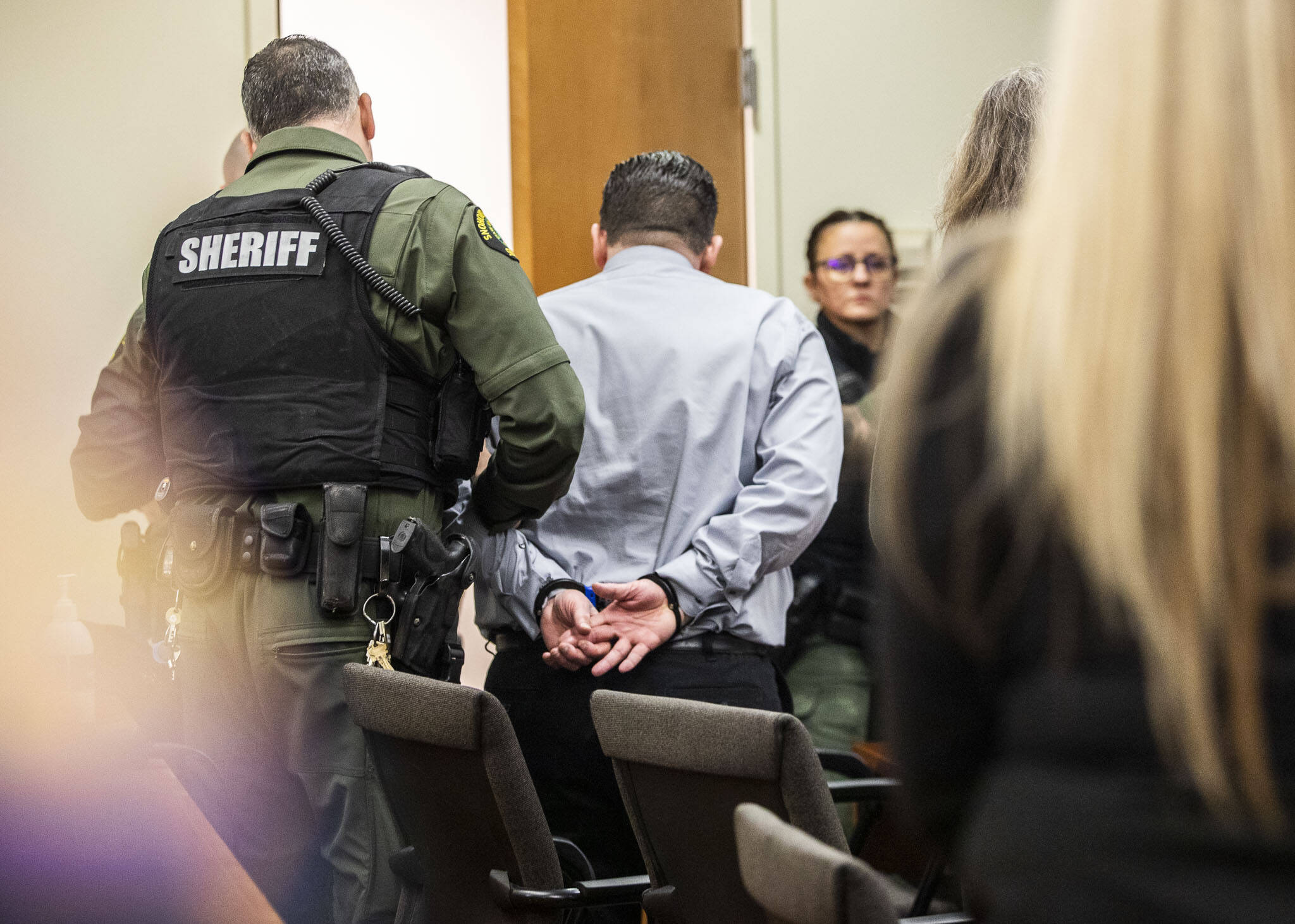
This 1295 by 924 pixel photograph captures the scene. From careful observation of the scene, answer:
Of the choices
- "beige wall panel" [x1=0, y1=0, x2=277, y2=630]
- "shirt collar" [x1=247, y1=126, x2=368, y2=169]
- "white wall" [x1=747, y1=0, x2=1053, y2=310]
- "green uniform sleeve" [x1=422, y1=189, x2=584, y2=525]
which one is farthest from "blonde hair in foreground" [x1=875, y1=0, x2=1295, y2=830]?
"white wall" [x1=747, y1=0, x2=1053, y2=310]

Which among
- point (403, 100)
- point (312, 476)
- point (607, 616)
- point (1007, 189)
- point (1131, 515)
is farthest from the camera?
point (403, 100)

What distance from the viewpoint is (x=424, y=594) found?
191cm

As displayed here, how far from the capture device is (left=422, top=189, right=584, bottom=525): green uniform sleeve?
1920 mm

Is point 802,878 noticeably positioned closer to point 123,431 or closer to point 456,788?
point 456,788

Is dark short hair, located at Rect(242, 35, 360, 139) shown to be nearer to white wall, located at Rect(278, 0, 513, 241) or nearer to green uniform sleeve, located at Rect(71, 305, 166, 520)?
green uniform sleeve, located at Rect(71, 305, 166, 520)

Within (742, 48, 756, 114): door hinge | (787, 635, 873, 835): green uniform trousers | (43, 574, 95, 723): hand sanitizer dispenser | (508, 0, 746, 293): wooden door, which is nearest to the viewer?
(43, 574, 95, 723): hand sanitizer dispenser

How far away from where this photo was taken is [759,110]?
11.8ft

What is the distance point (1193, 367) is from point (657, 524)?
5.40 ft

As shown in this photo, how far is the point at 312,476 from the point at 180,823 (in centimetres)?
57

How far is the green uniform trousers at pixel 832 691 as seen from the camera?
9.32 feet

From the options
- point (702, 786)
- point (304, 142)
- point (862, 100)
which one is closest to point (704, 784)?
point (702, 786)

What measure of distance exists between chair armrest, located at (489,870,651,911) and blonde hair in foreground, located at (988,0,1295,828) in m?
1.15

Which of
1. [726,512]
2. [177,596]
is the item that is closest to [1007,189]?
[726,512]

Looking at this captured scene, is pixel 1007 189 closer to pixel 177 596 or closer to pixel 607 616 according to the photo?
pixel 607 616
